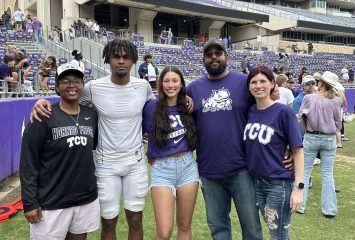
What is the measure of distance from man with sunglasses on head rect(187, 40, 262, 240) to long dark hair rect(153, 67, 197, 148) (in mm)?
88

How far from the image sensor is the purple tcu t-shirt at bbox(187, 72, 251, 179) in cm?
289

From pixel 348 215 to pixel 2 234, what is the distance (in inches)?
170

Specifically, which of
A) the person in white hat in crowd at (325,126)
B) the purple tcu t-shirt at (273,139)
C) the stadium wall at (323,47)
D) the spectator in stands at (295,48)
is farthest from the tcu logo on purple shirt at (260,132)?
the stadium wall at (323,47)

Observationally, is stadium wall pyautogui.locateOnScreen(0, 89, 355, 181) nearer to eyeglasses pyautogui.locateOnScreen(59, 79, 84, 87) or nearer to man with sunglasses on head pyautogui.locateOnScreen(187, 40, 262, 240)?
eyeglasses pyautogui.locateOnScreen(59, 79, 84, 87)

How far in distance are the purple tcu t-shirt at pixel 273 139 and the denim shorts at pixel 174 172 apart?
53cm

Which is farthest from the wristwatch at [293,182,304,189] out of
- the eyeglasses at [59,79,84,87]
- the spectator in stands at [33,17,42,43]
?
the spectator in stands at [33,17,42,43]

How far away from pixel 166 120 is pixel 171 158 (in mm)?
320

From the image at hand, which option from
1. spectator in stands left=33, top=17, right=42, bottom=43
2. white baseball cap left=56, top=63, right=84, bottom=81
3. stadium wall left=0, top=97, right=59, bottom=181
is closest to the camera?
white baseball cap left=56, top=63, right=84, bottom=81

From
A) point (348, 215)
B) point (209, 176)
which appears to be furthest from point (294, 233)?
point (209, 176)

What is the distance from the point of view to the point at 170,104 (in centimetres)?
306

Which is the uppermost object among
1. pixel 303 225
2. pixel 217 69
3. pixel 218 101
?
pixel 217 69

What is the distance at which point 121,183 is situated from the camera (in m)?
3.02

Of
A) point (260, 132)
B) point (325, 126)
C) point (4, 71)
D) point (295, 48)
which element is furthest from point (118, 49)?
point (295, 48)

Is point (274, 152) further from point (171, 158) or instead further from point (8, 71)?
point (8, 71)
